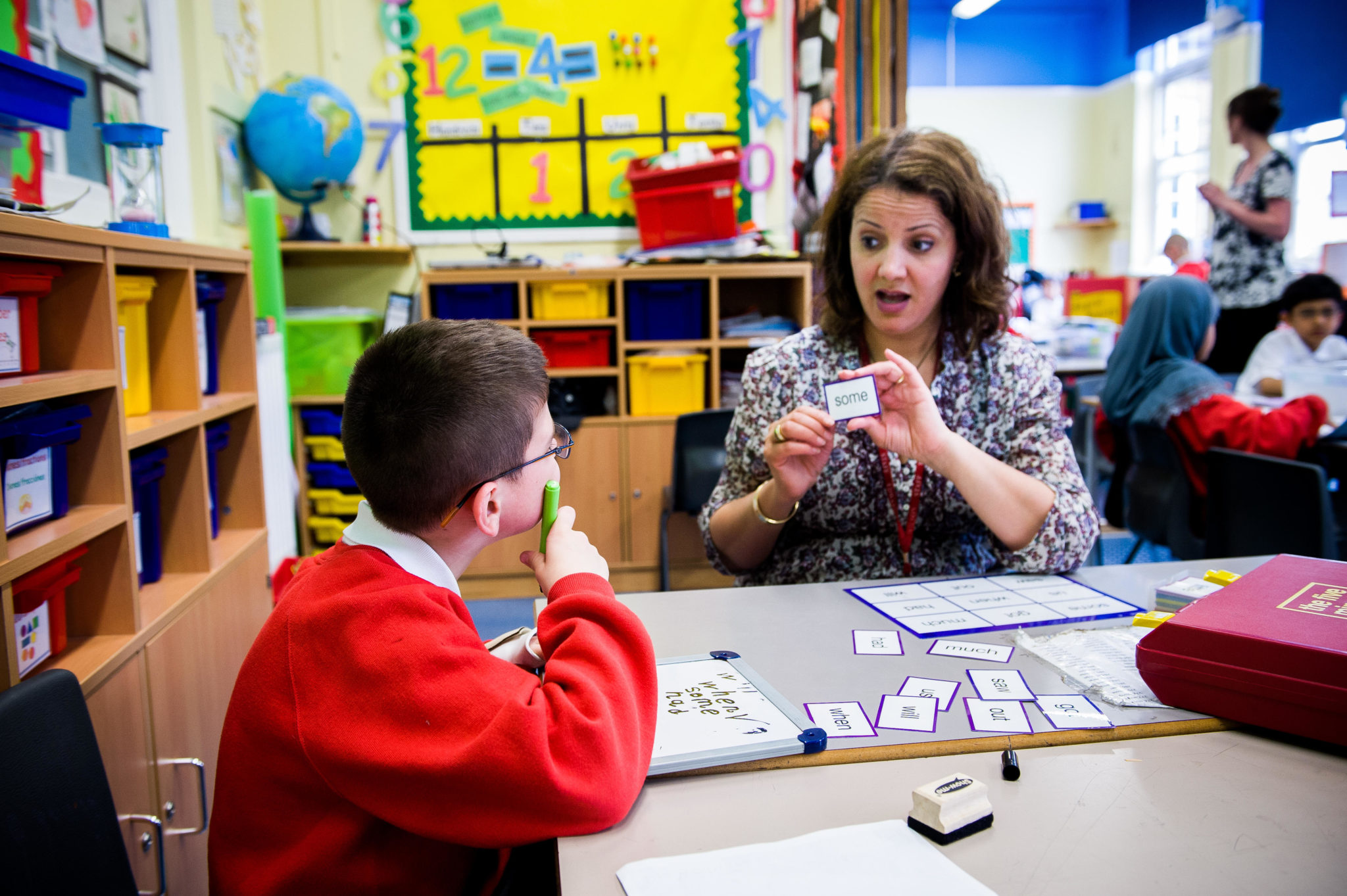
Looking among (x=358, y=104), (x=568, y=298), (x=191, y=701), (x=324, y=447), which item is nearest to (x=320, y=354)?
(x=324, y=447)

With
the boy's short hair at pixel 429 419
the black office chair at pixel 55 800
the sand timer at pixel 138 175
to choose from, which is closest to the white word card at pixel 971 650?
the boy's short hair at pixel 429 419

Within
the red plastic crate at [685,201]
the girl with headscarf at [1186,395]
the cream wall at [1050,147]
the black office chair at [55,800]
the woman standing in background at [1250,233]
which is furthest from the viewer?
the cream wall at [1050,147]

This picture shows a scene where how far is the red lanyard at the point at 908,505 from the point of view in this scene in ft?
5.41

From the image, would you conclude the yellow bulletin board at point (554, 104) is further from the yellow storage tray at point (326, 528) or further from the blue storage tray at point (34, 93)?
the blue storage tray at point (34, 93)

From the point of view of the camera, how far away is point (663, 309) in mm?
3736

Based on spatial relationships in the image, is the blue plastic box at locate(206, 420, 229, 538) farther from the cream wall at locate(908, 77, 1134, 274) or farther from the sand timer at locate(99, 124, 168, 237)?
the cream wall at locate(908, 77, 1134, 274)

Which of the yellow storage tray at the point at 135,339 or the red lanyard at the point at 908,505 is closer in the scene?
the red lanyard at the point at 908,505

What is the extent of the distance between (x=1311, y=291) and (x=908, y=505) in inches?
128

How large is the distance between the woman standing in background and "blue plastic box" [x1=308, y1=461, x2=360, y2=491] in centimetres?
432

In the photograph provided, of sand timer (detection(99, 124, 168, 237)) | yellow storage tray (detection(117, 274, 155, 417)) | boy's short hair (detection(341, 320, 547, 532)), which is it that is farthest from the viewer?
sand timer (detection(99, 124, 168, 237))

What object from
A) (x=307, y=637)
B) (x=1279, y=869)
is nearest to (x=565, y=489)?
(x=307, y=637)

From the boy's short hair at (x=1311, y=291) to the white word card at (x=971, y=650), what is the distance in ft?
11.7

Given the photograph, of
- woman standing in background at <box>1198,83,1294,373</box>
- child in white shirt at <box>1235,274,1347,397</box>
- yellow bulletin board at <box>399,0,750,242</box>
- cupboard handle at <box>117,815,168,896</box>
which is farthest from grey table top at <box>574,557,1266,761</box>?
woman standing in background at <box>1198,83,1294,373</box>

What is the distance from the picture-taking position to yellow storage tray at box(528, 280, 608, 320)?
3676 millimetres
